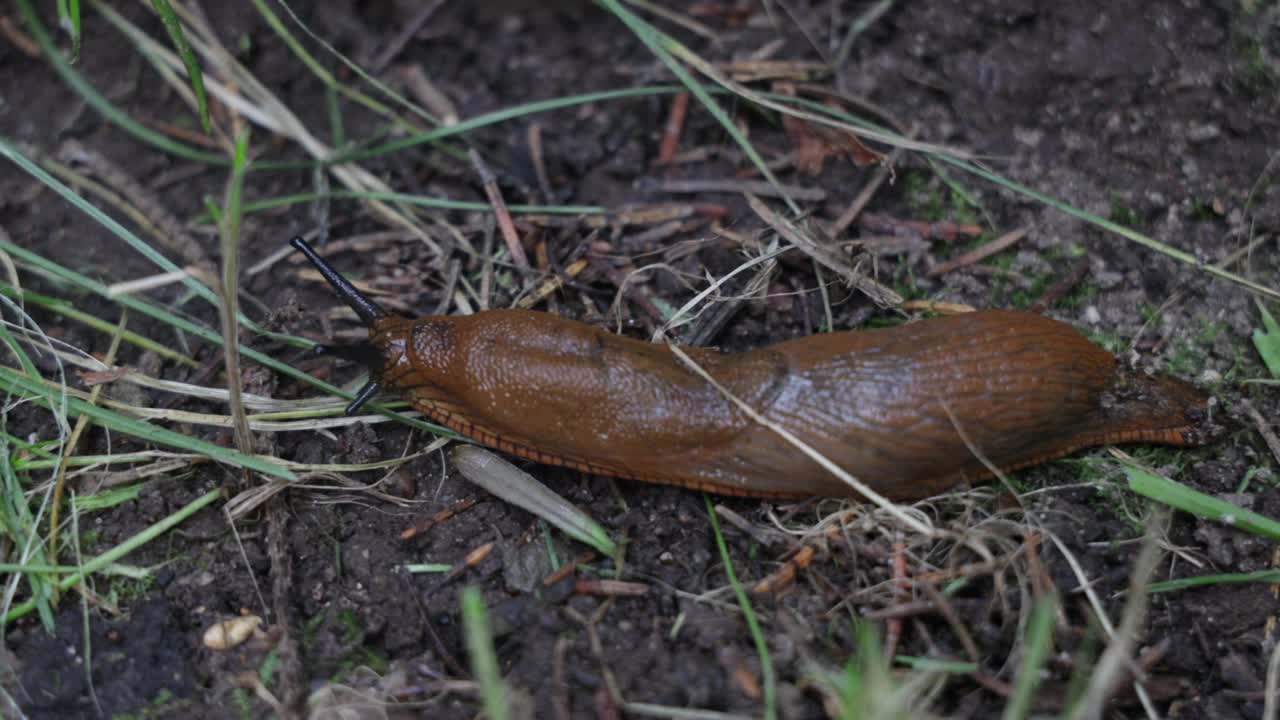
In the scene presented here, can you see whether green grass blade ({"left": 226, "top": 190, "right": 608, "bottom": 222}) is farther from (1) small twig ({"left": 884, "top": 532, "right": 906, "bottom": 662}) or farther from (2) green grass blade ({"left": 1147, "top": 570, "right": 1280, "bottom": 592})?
(2) green grass blade ({"left": 1147, "top": 570, "right": 1280, "bottom": 592})

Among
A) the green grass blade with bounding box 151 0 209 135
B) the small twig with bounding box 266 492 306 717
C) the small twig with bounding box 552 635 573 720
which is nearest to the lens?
the small twig with bounding box 552 635 573 720

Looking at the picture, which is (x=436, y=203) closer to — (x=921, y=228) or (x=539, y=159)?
(x=539, y=159)

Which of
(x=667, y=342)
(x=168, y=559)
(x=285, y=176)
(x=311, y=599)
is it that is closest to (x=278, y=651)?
(x=311, y=599)

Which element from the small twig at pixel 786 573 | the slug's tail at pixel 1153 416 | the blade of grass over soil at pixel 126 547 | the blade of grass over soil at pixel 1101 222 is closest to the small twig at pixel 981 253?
the blade of grass over soil at pixel 1101 222

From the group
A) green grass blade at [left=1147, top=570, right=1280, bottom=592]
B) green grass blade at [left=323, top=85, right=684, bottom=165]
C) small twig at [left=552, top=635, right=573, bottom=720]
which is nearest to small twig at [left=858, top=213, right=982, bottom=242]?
green grass blade at [left=323, top=85, right=684, bottom=165]

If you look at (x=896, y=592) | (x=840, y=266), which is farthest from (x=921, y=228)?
(x=896, y=592)
